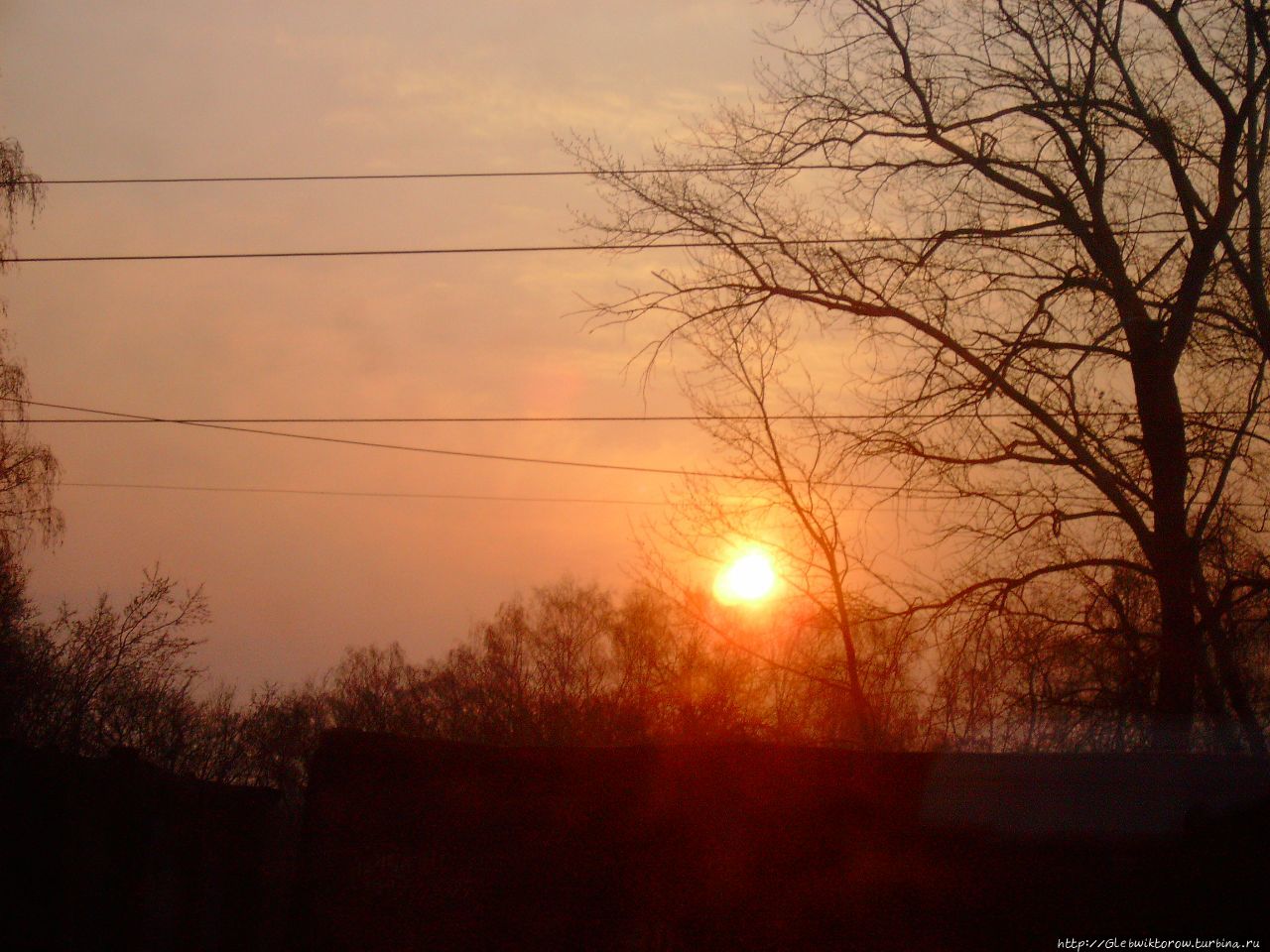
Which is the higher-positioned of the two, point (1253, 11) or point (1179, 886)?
point (1253, 11)

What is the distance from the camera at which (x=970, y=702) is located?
13.3 m

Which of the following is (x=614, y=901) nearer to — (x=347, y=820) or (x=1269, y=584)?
(x=347, y=820)

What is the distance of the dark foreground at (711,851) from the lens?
6.89m

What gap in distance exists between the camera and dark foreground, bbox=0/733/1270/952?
6895mm

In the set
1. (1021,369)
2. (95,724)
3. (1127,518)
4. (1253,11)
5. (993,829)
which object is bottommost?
(993,829)

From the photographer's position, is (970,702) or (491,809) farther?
(970,702)

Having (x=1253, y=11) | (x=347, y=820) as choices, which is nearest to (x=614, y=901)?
(x=347, y=820)

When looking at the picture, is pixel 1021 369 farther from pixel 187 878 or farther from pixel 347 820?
pixel 187 878

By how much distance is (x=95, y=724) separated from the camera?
619 inches

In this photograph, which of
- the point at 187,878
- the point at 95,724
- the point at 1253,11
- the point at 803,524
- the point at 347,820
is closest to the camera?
the point at 347,820

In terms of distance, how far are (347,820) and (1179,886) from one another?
17.2 ft

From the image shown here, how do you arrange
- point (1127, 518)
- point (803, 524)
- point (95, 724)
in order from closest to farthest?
point (1127, 518), point (95, 724), point (803, 524)

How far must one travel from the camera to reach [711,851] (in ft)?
23.8

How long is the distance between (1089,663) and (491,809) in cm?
893
